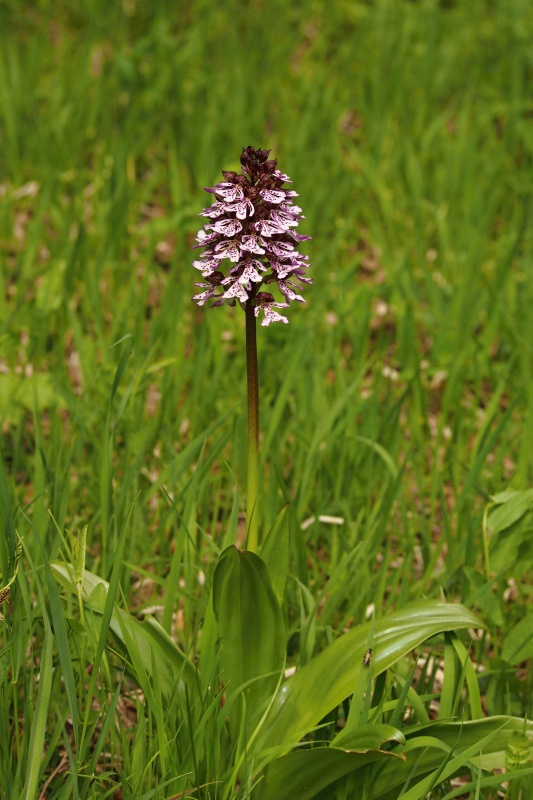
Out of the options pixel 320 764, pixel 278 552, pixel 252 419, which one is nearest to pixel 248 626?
pixel 278 552

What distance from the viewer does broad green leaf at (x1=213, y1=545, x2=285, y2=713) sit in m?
1.66

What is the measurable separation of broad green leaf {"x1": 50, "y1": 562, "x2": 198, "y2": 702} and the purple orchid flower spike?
0.64m

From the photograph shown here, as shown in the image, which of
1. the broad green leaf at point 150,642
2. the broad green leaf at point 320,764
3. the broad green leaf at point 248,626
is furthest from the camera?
the broad green leaf at point 150,642

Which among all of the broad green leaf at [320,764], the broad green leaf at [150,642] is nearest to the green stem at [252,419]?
the broad green leaf at [150,642]

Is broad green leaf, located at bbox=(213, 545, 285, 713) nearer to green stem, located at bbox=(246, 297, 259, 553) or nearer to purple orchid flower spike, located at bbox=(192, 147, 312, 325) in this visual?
green stem, located at bbox=(246, 297, 259, 553)

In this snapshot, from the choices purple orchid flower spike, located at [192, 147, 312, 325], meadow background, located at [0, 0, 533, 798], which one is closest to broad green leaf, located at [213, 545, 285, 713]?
meadow background, located at [0, 0, 533, 798]

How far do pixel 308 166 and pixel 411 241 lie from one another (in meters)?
0.75

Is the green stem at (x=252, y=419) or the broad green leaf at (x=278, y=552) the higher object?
Answer: the green stem at (x=252, y=419)

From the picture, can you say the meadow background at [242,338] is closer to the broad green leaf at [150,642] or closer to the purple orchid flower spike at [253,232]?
the broad green leaf at [150,642]

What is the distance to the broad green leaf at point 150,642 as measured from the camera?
1761mm

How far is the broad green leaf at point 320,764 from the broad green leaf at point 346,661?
0.16 feet

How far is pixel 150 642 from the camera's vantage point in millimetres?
1774

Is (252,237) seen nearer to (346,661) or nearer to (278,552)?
(278,552)

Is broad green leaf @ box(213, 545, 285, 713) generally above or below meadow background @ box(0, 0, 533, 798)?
below
